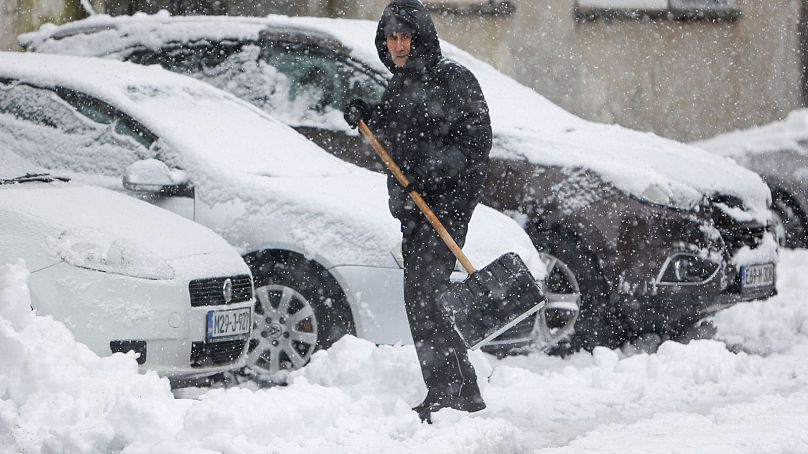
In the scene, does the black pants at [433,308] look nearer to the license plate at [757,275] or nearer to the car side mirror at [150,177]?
the car side mirror at [150,177]

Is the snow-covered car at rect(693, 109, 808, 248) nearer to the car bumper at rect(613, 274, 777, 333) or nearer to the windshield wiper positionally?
the car bumper at rect(613, 274, 777, 333)

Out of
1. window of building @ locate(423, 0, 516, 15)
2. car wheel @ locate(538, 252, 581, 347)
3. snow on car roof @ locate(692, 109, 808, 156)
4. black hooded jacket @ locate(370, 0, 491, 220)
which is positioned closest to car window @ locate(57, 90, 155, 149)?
black hooded jacket @ locate(370, 0, 491, 220)

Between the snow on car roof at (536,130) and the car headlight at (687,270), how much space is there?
324 millimetres

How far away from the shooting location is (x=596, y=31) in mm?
17453

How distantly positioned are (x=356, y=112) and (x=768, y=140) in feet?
24.9

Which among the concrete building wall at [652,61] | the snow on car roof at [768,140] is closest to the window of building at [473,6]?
the concrete building wall at [652,61]

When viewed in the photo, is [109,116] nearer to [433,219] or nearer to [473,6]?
[433,219]

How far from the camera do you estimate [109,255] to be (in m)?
6.02

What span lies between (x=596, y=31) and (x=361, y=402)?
12.1 meters

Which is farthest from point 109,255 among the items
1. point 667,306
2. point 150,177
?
point 667,306

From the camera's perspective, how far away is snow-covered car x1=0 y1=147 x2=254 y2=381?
5883 millimetres

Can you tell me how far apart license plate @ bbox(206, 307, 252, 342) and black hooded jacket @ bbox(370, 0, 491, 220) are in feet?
2.86

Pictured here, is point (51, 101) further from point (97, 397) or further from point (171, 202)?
point (97, 397)

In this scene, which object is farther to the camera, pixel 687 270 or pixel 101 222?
pixel 687 270
